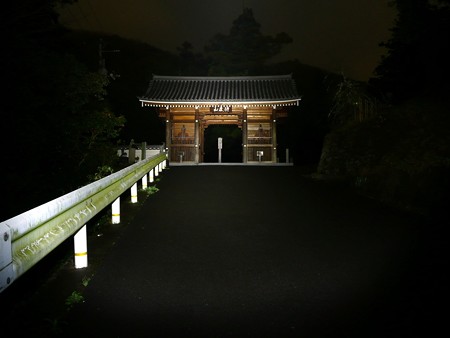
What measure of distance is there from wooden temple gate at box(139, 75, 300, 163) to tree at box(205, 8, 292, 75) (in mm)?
28138

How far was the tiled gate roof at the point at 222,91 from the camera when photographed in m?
22.4

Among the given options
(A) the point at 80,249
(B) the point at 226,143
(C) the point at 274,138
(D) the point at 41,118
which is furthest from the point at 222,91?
(A) the point at 80,249

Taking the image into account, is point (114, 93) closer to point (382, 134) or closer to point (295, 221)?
point (382, 134)

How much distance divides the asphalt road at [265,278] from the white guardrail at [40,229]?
2.10ft

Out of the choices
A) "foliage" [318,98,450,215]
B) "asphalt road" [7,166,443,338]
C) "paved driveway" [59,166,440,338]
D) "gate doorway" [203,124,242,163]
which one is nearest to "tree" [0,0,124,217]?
"asphalt road" [7,166,443,338]

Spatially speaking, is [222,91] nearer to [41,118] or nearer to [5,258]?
[41,118]

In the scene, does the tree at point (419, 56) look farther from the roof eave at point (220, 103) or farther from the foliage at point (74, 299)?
the foliage at point (74, 299)

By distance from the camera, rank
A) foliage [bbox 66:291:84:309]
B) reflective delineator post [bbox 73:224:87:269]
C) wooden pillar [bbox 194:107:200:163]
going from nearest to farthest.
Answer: foliage [bbox 66:291:84:309] → reflective delineator post [bbox 73:224:87:269] → wooden pillar [bbox 194:107:200:163]

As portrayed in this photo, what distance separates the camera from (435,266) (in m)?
4.21

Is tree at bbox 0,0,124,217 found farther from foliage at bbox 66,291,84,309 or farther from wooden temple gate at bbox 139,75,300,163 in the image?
wooden temple gate at bbox 139,75,300,163

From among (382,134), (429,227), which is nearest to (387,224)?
(429,227)

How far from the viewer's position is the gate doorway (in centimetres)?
4009

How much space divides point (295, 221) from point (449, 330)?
4093 mm

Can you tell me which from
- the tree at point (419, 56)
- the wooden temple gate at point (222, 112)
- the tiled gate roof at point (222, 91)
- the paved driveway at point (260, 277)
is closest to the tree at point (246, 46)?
the tiled gate roof at point (222, 91)
